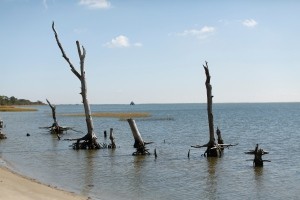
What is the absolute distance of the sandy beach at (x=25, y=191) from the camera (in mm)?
13295

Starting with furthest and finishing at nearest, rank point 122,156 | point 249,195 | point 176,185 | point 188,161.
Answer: point 122,156 < point 188,161 < point 176,185 < point 249,195

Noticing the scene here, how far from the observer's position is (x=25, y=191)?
14484mm

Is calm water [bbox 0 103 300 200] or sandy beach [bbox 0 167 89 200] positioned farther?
calm water [bbox 0 103 300 200]

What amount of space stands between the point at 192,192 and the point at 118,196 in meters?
3.07

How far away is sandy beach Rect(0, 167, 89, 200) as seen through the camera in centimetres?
1330

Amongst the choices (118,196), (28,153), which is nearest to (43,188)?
(118,196)

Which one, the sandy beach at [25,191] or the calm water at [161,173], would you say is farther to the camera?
the calm water at [161,173]

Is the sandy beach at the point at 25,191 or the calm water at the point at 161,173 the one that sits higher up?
the sandy beach at the point at 25,191

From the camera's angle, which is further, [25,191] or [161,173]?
[161,173]

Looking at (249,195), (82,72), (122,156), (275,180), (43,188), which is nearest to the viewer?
(43,188)

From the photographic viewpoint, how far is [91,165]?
24781mm

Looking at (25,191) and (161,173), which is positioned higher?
(25,191)

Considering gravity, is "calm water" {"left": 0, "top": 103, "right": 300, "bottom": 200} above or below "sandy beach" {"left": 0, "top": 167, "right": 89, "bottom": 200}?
below

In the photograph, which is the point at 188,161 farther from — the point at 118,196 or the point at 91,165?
the point at 118,196
